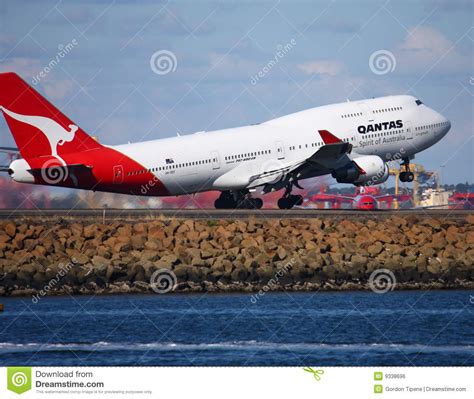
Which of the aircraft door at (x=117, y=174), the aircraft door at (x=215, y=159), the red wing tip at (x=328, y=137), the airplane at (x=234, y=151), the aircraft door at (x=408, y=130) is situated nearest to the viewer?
the airplane at (x=234, y=151)

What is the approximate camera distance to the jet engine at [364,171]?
A: 76625 mm

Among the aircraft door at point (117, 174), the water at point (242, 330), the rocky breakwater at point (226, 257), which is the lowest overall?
the water at point (242, 330)

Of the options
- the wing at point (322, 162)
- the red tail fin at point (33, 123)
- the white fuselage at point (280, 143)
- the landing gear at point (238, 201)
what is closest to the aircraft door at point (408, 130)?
the white fuselage at point (280, 143)

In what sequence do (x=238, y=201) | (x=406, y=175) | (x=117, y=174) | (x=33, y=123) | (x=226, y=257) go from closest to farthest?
1. (x=226, y=257)
2. (x=33, y=123)
3. (x=117, y=174)
4. (x=238, y=201)
5. (x=406, y=175)

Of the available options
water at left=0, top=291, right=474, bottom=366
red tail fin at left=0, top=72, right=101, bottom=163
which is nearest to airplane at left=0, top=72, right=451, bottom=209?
red tail fin at left=0, top=72, right=101, bottom=163

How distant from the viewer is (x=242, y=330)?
1949 inches

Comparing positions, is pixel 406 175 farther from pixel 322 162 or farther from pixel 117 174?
pixel 117 174

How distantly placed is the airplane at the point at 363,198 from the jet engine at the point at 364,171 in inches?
149

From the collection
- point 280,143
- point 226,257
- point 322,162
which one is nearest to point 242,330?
point 226,257

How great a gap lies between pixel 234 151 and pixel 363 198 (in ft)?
97.2
